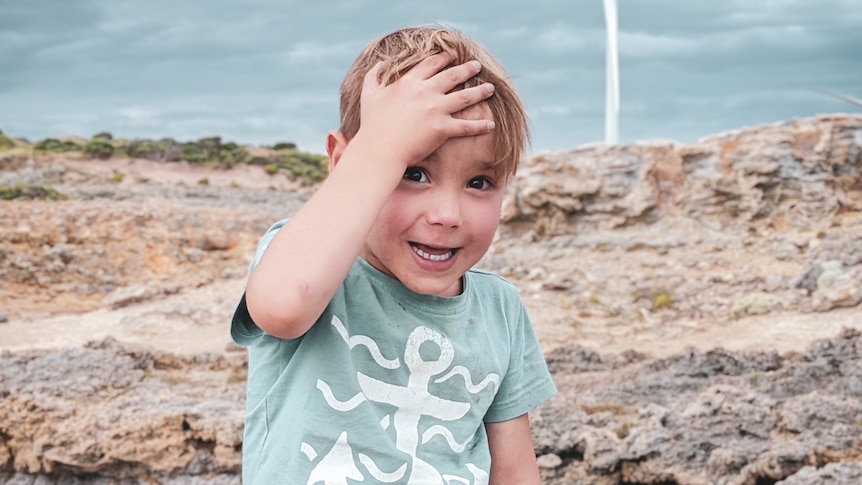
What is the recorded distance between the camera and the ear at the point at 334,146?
5.36ft

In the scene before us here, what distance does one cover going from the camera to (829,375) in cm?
460

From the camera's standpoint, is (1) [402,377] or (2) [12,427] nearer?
(1) [402,377]

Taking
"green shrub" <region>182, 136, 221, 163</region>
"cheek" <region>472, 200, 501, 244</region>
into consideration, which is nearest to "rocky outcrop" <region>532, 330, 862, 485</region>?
"cheek" <region>472, 200, 501, 244</region>

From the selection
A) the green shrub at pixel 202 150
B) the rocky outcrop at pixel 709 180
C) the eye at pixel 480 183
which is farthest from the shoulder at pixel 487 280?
the green shrub at pixel 202 150

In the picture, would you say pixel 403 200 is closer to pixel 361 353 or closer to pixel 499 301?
pixel 361 353

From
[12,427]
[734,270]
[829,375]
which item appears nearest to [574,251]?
[734,270]

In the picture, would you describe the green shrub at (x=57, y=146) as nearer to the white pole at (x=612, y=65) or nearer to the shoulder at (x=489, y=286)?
the white pole at (x=612, y=65)

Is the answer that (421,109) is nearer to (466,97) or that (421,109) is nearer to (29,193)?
(466,97)

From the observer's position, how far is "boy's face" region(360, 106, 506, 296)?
4.99 feet

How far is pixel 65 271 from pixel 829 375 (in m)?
12.4

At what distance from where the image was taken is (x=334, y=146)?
65.5 inches

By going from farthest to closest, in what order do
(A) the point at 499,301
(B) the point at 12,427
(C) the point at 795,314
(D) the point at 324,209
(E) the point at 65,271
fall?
(E) the point at 65,271, (C) the point at 795,314, (B) the point at 12,427, (A) the point at 499,301, (D) the point at 324,209

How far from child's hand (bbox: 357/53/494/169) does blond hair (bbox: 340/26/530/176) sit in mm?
26

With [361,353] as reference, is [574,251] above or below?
below
